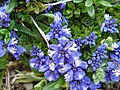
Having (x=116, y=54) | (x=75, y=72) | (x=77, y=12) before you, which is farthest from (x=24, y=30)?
(x=116, y=54)

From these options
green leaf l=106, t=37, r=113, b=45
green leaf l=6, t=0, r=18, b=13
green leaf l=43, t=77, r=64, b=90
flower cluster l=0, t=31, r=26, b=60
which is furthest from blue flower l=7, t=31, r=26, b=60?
green leaf l=106, t=37, r=113, b=45

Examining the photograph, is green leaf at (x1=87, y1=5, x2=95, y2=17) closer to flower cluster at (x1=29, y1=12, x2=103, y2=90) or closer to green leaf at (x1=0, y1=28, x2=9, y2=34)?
flower cluster at (x1=29, y1=12, x2=103, y2=90)

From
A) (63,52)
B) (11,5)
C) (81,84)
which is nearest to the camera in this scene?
(63,52)

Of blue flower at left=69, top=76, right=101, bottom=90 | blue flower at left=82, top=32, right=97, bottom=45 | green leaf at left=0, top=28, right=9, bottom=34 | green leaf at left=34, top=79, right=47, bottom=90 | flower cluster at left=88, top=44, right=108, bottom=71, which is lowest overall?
green leaf at left=34, top=79, right=47, bottom=90

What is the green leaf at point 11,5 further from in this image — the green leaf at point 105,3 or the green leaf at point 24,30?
the green leaf at point 105,3

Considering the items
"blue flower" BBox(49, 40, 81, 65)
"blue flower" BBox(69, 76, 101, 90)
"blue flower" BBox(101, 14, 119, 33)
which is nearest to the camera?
"blue flower" BBox(49, 40, 81, 65)

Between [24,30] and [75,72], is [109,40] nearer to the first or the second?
[75,72]

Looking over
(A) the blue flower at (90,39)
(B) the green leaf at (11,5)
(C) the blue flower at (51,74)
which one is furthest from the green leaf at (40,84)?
(B) the green leaf at (11,5)

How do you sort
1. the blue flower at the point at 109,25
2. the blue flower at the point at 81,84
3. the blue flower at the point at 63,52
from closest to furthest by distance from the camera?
the blue flower at the point at 63,52
the blue flower at the point at 81,84
the blue flower at the point at 109,25

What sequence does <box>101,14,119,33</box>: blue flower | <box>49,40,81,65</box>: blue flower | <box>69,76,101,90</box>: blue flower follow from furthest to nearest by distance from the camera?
<box>101,14,119,33</box>: blue flower → <box>69,76,101,90</box>: blue flower → <box>49,40,81,65</box>: blue flower
